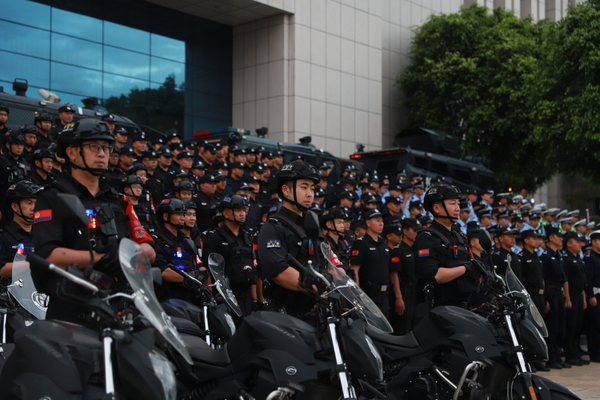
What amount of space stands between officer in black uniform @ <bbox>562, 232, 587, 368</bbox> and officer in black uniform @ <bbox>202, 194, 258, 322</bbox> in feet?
20.0

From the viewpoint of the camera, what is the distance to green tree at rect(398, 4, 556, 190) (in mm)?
27922

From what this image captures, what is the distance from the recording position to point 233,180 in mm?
11586

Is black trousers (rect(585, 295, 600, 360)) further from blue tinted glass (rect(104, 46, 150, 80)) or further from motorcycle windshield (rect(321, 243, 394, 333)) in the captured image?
blue tinted glass (rect(104, 46, 150, 80))

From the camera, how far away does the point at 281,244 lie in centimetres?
483

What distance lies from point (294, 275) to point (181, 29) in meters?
22.1

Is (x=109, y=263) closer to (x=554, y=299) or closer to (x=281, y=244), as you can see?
(x=281, y=244)

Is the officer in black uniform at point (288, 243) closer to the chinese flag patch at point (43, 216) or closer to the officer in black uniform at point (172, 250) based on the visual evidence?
the chinese flag patch at point (43, 216)

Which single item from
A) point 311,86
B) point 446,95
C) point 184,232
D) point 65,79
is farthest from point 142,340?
point 446,95

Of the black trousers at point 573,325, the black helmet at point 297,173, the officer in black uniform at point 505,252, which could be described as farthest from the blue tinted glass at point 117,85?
the black helmet at point 297,173

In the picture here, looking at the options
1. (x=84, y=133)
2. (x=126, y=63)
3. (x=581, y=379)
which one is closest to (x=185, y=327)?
(x=84, y=133)

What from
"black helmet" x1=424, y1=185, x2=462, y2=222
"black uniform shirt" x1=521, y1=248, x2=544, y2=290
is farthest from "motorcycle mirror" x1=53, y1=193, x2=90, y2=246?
"black uniform shirt" x1=521, y1=248, x2=544, y2=290

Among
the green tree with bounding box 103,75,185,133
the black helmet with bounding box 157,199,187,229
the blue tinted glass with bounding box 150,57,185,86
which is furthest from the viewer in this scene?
the blue tinted glass with bounding box 150,57,185,86

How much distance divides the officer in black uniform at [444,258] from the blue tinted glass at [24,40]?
56.6 feet

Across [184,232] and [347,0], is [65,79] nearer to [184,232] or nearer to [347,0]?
[347,0]
